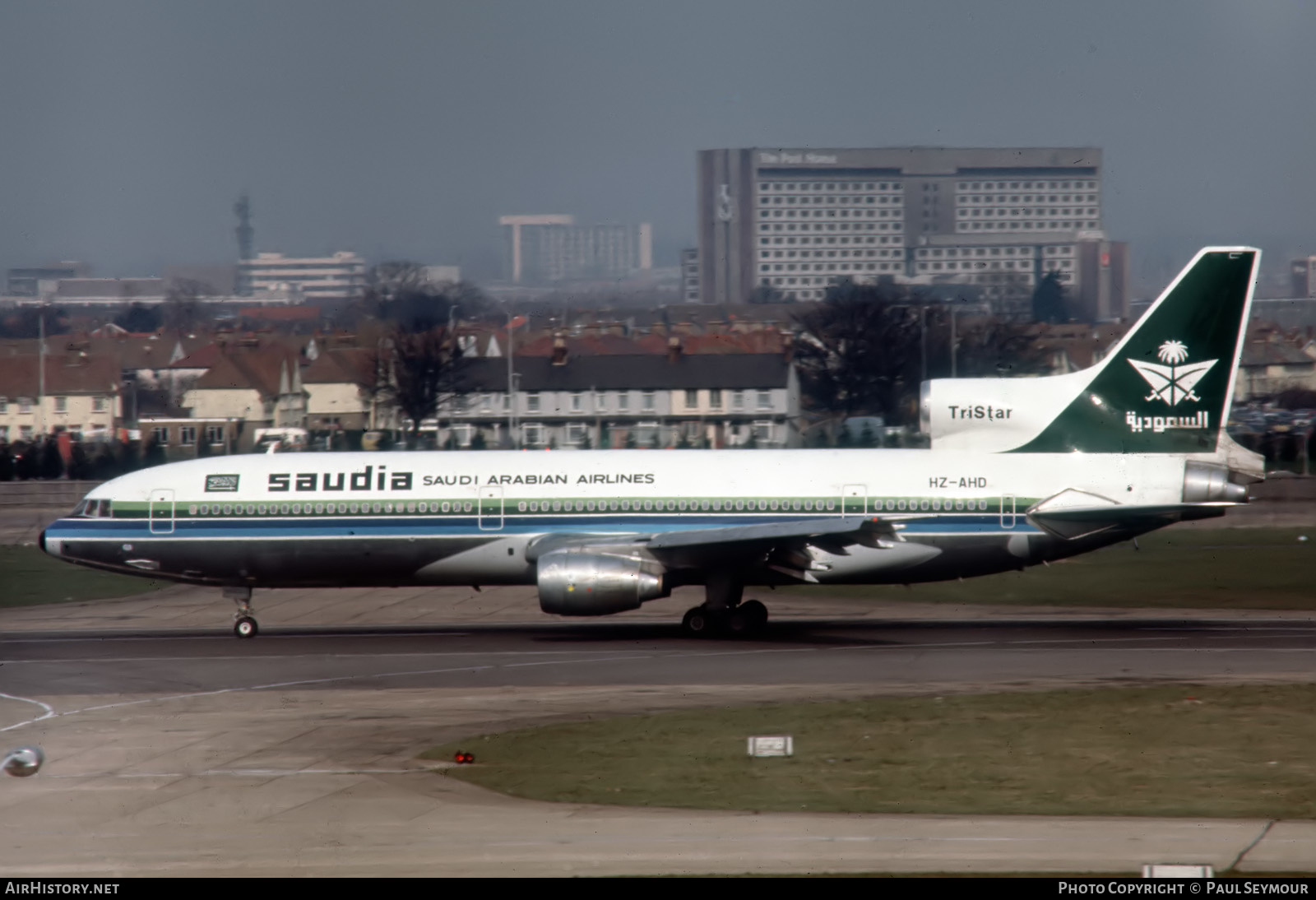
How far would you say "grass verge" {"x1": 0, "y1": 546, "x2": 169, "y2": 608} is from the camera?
40.6 meters

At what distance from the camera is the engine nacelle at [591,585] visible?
29328 mm

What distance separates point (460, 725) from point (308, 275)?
4174 cm

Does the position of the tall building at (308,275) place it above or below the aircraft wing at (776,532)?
above

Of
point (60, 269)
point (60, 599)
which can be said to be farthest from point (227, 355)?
point (60, 599)

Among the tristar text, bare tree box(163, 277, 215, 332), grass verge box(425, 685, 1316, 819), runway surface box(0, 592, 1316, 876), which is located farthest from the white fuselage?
bare tree box(163, 277, 215, 332)

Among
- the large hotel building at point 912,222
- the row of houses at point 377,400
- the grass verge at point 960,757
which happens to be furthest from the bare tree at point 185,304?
the grass verge at point 960,757

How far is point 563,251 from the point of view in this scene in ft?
196

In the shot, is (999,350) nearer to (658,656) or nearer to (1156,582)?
(1156,582)

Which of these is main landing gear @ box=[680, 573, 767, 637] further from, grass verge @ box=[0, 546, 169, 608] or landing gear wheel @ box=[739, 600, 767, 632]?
grass verge @ box=[0, 546, 169, 608]

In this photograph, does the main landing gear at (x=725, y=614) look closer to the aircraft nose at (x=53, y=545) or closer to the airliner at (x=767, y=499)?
the airliner at (x=767, y=499)

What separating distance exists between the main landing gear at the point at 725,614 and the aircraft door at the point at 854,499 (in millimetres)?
2762

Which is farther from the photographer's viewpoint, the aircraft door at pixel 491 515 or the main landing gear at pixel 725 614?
the aircraft door at pixel 491 515

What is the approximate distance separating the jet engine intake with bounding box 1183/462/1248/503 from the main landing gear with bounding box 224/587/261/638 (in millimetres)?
20341

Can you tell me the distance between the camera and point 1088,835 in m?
14.6
